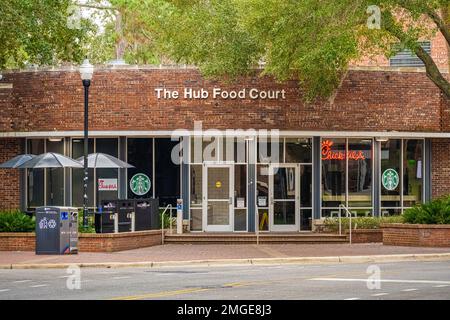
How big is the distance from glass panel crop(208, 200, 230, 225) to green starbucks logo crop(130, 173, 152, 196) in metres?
2.27

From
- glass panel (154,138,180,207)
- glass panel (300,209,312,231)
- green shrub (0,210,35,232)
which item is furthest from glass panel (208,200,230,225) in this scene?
green shrub (0,210,35,232)

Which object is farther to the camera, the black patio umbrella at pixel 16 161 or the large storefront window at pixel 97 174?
the large storefront window at pixel 97 174

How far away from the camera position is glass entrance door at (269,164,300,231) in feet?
126

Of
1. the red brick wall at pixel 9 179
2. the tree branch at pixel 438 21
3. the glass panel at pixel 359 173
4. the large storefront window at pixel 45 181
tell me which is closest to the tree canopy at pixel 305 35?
the tree branch at pixel 438 21

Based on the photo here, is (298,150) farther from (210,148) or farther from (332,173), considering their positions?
(210,148)

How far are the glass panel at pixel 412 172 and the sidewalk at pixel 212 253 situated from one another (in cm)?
534

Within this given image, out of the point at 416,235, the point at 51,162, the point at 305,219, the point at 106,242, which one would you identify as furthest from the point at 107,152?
the point at 416,235

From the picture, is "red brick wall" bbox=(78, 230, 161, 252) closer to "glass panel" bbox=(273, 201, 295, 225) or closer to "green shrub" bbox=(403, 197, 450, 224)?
"glass panel" bbox=(273, 201, 295, 225)

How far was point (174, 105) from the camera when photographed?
3744cm

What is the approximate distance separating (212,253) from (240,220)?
760 centimetres

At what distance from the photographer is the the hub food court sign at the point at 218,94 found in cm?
3741

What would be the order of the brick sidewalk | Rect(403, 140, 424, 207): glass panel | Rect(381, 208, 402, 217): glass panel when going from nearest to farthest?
the brick sidewalk, Rect(381, 208, 402, 217): glass panel, Rect(403, 140, 424, 207): glass panel

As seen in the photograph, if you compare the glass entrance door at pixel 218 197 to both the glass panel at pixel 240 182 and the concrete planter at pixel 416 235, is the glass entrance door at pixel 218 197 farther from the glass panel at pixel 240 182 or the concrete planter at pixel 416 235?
the concrete planter at pixel 416 235

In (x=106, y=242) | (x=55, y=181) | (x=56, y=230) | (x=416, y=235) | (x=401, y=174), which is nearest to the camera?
(x=56, y=230)
